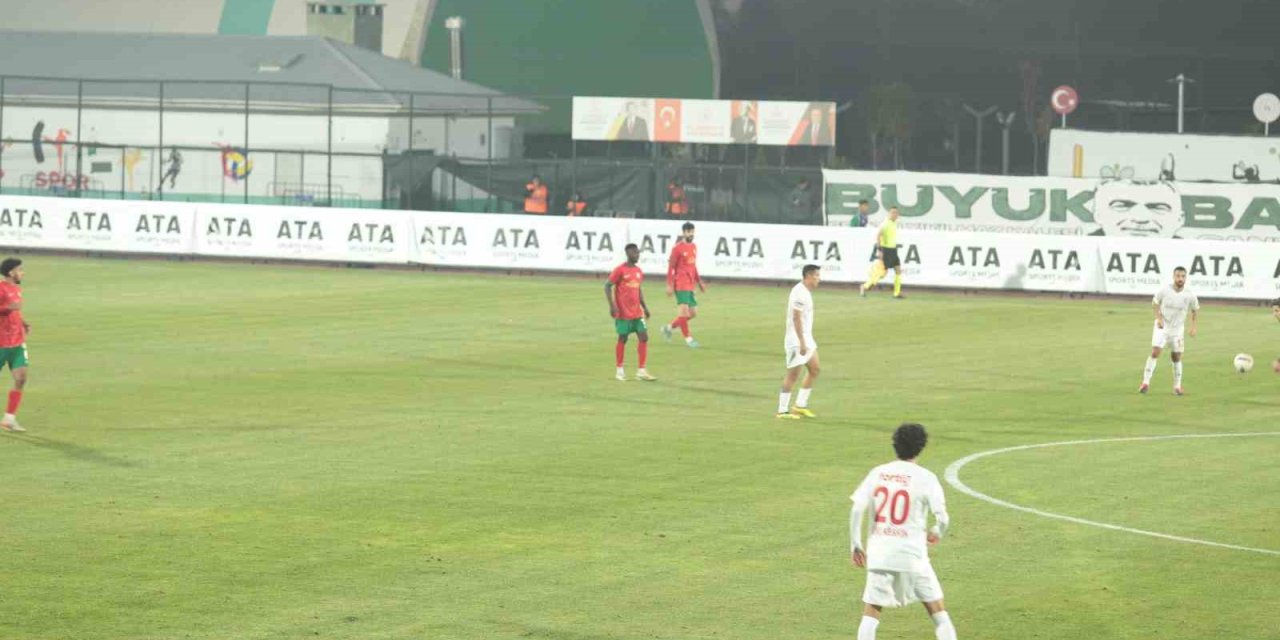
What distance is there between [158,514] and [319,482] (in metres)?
2.14

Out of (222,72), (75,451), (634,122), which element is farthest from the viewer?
(222,72)

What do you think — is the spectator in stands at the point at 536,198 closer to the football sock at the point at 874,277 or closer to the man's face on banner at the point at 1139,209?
the football sock at the point at 874,277

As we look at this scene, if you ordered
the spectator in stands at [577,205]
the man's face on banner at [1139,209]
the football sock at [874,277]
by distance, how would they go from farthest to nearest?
1. the spectator in stands at [577,205]
2. the man's face on banner at [1139,209]
3. the football sock at [874,277]

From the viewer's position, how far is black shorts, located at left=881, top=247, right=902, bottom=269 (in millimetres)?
43938

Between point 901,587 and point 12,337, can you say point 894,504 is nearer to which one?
point 901,587

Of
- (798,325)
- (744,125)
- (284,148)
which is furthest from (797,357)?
(284,148)

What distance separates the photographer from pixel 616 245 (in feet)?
160

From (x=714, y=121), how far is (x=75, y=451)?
151ft

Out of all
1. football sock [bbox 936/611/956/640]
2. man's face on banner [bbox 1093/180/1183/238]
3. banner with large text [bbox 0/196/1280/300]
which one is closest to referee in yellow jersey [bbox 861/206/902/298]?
banner with large text [bbox 0/196/1280/300]

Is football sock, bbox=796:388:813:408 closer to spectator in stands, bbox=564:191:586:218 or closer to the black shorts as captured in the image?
the black shorts

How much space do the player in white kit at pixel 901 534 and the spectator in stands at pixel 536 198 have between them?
4527 cm

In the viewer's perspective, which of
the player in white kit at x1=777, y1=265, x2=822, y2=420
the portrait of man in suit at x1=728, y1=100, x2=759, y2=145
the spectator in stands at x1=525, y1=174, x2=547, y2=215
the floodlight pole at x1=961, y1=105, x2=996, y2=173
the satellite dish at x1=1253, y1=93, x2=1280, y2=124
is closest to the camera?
the player in white kit at x1=777, y1=265, x2=822, y2=420

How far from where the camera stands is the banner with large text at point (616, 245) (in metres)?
44.7

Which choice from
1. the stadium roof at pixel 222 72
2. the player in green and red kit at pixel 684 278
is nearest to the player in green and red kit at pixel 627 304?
the player in green and red kit at pixel 684 278
